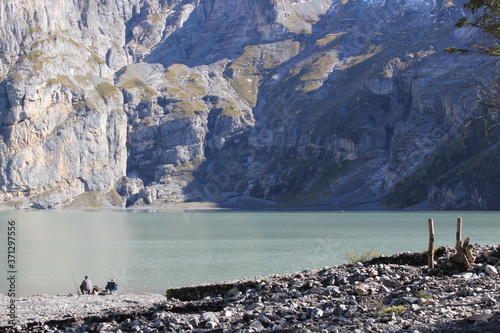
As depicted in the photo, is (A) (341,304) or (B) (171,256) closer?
(A) (341,304)

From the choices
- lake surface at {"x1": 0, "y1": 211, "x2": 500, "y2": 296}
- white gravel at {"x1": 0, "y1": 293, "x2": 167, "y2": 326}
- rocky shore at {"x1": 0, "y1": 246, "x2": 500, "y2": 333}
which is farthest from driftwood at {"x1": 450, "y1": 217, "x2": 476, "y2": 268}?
lake surface at {"x1": 0, "y1": 211, "x2": 500, "y2": 296}

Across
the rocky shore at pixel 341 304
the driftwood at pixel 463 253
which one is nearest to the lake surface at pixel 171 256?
the rocky shore at pixel 341 304

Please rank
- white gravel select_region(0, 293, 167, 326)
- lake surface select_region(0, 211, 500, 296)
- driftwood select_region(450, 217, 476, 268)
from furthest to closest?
1. lake surface select_region(0, 211, 500, 296)
2. white gravel select_region(0, 293, 167, 326)
3. driftwood select_region(450, 217, 476, 268)

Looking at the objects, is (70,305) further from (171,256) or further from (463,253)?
(171,256)

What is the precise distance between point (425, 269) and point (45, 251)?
6871cm

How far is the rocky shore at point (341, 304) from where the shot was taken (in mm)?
20359

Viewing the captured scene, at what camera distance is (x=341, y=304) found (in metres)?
23.2

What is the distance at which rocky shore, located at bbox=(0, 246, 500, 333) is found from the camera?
20.4 m

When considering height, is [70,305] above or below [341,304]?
below

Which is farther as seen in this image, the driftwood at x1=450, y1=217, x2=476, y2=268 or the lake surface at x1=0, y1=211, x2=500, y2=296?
the lake surface at x1=0, y1=211, x2=500, y2=296

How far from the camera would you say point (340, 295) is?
25.1m

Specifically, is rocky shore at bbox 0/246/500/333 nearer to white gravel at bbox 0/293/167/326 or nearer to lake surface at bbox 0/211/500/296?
white gravel at bbox 0/293/167/326

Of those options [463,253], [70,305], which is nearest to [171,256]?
[70,305]

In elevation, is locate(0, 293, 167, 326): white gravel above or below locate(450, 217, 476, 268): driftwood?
below
